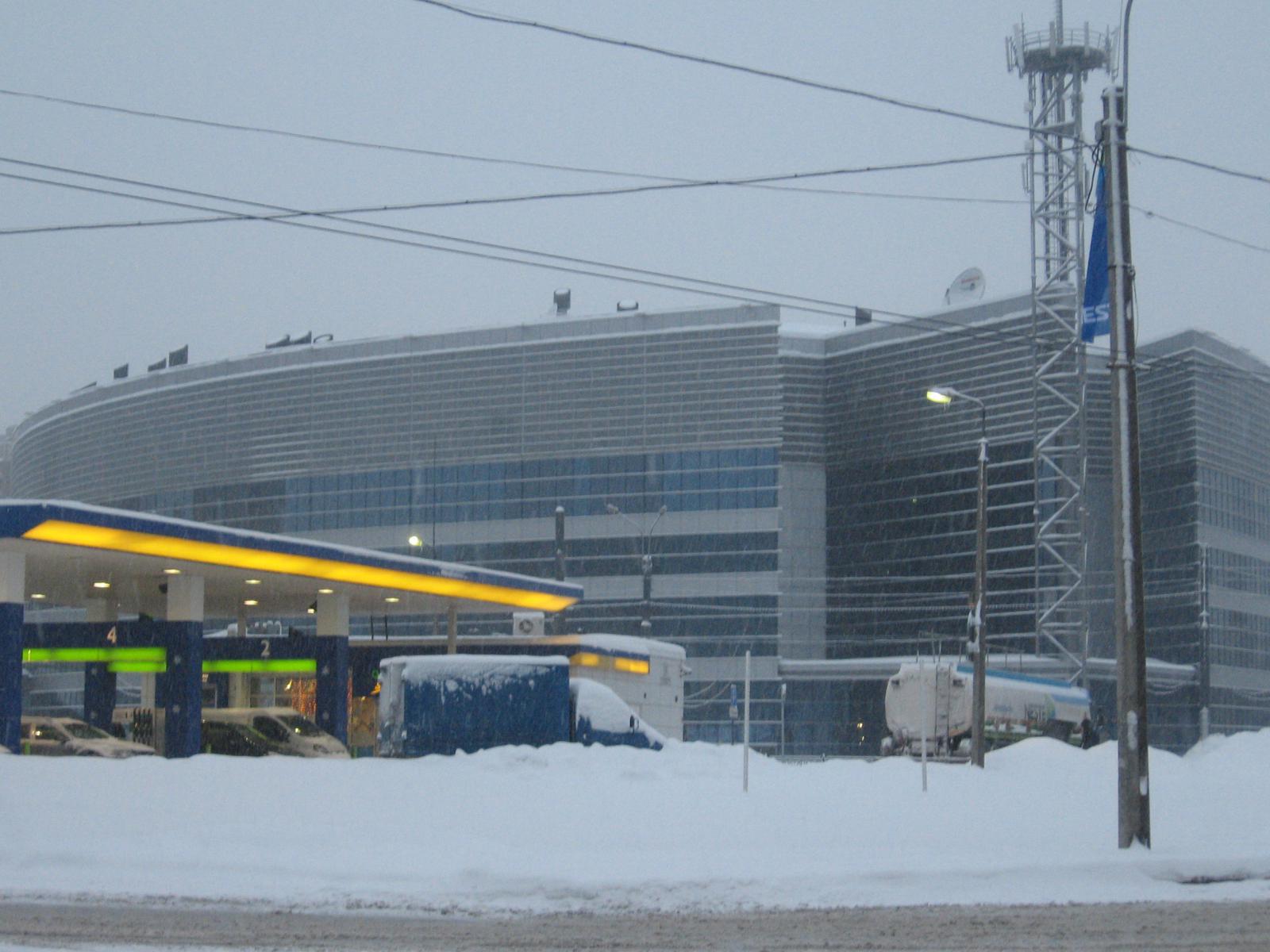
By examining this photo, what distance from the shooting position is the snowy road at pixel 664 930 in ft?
36.9

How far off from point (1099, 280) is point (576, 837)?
9214 millimetres

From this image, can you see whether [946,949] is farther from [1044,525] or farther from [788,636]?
[788,636]

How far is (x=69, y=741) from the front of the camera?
31.8m

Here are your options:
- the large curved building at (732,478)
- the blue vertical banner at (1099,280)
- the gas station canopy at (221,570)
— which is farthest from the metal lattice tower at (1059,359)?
the blue vertical banner at (1099,280)

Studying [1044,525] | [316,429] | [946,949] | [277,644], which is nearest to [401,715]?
[277,644]

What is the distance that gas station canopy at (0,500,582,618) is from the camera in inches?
1222

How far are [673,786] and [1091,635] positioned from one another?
232 feet

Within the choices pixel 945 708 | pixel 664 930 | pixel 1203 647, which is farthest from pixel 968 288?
pixel 664 930

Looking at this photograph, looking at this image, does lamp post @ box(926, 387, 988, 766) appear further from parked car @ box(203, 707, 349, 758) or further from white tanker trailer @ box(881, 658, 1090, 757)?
parked car @ box(203, 707, 349, 758)

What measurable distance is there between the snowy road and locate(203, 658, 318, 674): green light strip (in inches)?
1175

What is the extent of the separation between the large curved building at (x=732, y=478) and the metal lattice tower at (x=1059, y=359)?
4.34 feet

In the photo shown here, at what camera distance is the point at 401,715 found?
30.3 m

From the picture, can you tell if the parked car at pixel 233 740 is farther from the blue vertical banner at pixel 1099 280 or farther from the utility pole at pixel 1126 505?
the blue vertical banner at pixel 1099 280

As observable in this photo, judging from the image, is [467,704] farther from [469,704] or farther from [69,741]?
[69,741]
